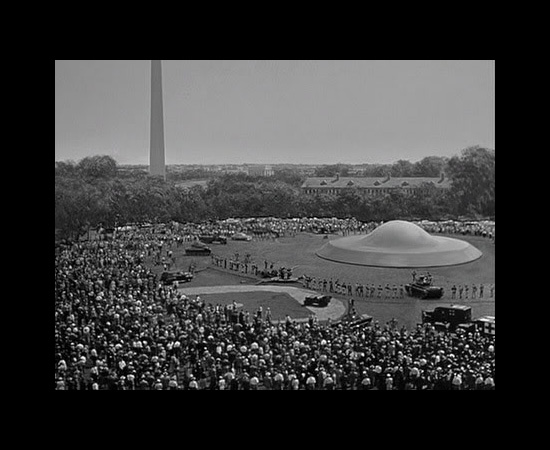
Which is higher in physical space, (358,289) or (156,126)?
(156,126)

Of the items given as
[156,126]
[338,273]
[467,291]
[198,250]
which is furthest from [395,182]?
[156,126]

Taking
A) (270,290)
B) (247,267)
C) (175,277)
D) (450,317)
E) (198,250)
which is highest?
(198,250)

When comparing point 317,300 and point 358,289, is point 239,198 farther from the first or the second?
point 358,289

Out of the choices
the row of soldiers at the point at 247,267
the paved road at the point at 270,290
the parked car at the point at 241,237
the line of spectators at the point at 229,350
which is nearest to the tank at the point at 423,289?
the line of spectators at the point at 229,350

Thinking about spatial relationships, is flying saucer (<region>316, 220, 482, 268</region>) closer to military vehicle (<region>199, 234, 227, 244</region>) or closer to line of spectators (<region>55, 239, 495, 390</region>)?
line of spectators (<region>55, 239, 495, 390</region>)
